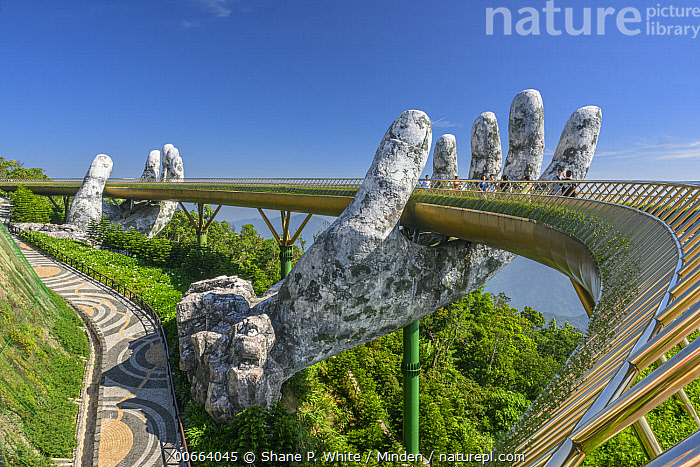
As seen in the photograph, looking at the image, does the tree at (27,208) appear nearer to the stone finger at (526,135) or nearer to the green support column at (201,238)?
the green support column at (201,238)

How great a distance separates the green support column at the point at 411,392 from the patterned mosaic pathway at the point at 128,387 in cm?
931

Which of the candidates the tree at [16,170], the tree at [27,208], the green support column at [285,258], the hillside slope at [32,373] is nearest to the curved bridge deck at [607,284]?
the green support column at [285,258]

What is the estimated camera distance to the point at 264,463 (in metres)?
11.8

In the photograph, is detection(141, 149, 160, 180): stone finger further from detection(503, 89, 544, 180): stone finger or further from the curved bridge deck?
detection(503, 89, 544, 180): stone finger

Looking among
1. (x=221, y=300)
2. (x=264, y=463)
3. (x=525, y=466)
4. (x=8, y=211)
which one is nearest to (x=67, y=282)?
(x=221, y=300)

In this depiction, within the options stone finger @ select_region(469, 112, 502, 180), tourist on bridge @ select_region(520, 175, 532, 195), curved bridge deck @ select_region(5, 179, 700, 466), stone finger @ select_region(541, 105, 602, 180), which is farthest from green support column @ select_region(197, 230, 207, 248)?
stone finger @ select_region(541, 105, 602, 180)

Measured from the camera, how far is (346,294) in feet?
45.9

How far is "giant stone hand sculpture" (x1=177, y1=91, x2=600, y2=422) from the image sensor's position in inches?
535

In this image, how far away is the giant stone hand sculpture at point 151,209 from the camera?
42.4 metres

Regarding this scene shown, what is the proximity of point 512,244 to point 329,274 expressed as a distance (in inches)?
249

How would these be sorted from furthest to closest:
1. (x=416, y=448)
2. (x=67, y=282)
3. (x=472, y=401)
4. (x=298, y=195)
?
(x=67, y=282)
(x=472, y=401)
(x=298, y=195)
(x=416, y=448)

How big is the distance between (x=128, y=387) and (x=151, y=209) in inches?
1298

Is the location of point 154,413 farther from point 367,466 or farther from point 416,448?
point 416,448

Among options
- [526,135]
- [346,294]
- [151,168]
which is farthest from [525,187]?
[151,168]
